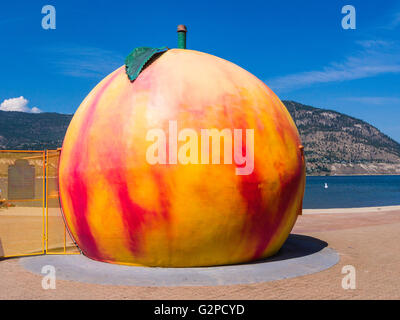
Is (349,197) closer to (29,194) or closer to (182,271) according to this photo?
(29,194)

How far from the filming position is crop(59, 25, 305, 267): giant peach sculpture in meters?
8.38

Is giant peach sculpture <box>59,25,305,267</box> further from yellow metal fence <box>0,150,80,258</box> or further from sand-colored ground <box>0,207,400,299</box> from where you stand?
yellow metal fence <box>0,150,80,258</box>

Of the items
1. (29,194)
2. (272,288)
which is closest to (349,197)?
(29,194)

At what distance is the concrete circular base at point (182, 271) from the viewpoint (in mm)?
7983

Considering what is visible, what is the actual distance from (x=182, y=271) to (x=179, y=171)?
2.02m

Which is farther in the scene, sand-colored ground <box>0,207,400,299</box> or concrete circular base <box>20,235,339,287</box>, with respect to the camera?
concrete circular base <box>20,235,339,287</box>

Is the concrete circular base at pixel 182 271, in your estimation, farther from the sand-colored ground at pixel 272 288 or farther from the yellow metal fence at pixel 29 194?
the yellow metal fence at pixel 29 194

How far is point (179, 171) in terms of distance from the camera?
328 inches

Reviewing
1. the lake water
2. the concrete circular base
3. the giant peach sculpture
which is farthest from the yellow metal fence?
the lake water

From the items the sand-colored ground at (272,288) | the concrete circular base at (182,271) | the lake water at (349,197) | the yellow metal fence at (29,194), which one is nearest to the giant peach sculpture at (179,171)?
the concrete circular base at (182,271)

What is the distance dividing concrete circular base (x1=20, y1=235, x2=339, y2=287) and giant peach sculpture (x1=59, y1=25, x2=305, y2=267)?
0.87 ft
